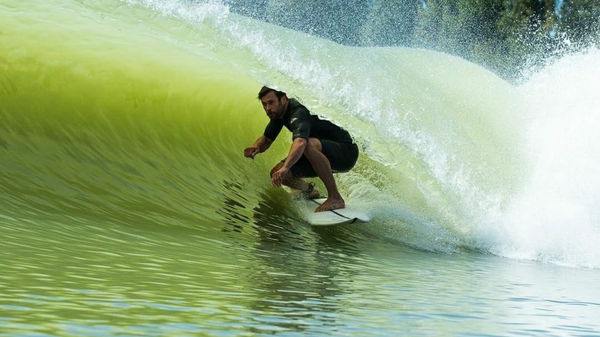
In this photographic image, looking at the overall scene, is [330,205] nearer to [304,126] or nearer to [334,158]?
[334,158]

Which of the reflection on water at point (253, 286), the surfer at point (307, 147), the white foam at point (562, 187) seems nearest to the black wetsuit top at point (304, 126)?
the surfer at point (307, 147)

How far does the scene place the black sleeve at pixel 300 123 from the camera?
16.5 ft

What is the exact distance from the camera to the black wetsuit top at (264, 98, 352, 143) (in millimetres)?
5059

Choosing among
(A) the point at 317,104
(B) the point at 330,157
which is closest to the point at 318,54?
(A) the point at 317,104

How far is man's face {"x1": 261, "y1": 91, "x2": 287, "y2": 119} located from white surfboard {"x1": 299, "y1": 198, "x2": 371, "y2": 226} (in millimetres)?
610

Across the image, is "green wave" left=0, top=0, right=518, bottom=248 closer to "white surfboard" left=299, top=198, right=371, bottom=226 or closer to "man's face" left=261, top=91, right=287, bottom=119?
"white surfboard" left=299, top=198, right=371, bottom=226

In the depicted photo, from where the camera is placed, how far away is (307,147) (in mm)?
5121

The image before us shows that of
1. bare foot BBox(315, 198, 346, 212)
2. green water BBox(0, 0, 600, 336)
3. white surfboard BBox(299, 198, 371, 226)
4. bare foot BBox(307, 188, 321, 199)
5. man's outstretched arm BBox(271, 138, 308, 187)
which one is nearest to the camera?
green water BBox(0, 0, 600, 336)

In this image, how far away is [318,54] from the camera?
6289 millimetres

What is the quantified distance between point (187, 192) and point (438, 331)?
Result: 9.82 feet

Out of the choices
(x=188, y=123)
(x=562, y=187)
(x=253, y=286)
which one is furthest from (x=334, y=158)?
(x=253, y=286)

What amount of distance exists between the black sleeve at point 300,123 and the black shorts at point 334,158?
0.22 meters

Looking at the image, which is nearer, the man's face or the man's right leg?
the man's face

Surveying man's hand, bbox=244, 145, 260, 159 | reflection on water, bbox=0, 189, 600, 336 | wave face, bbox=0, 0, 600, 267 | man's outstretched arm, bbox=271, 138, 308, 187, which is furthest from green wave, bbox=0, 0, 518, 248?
reflection on water, bbox=0, 189, 600, 336
